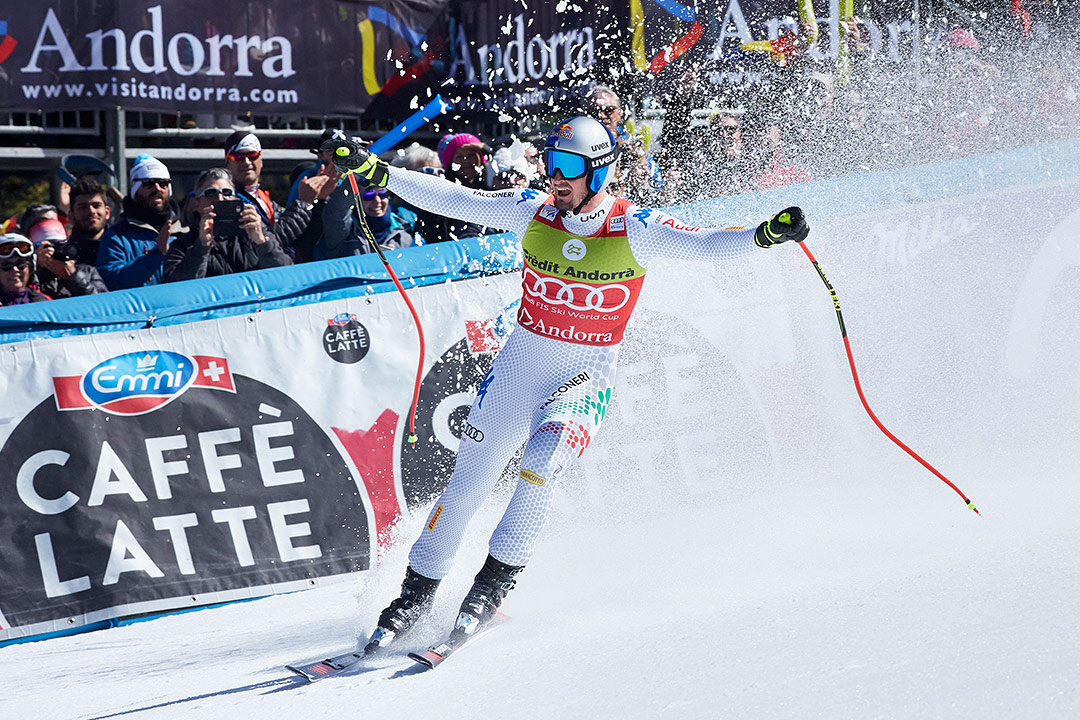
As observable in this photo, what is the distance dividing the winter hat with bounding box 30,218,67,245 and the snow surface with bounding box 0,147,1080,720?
2129mm

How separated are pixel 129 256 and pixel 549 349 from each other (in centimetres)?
258

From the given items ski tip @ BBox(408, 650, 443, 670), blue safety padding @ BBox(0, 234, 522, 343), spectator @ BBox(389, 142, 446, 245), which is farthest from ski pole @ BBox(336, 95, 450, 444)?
ski tip @ BBox(408, 650, 443, 670)

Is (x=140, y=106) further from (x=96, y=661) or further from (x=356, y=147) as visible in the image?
(x=96, y=661)

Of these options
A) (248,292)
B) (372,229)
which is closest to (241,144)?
(372,229)

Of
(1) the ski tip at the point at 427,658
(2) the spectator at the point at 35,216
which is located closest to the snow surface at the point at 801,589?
(1) the ski tip at the point at 427,658

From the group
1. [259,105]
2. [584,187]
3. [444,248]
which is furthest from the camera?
[259,105]

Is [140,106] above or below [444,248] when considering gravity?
above

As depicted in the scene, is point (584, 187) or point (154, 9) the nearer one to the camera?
point (584, 187)

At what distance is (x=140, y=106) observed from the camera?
692 centimetres

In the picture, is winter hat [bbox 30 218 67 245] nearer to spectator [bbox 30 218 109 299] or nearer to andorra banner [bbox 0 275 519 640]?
spectator [bbox 30 218 109 299]

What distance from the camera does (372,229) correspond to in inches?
247

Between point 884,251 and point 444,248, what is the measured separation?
103 inches

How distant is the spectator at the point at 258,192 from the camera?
618 cm

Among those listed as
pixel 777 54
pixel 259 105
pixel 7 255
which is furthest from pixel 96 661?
pixel 777 54
